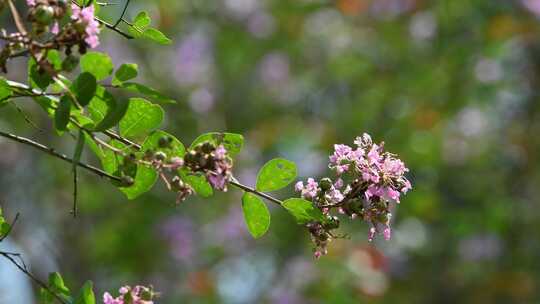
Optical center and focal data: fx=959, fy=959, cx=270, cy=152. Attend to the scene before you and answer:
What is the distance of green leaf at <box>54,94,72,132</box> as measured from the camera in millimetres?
1022

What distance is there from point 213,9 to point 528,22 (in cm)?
175

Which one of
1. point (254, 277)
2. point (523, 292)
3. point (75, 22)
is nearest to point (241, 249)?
point (254, 277)

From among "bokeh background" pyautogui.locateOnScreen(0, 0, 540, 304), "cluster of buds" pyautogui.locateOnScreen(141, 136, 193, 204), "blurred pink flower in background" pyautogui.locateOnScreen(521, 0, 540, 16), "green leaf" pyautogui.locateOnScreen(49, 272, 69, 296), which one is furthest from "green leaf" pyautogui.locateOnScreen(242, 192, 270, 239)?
"blurred pink flower in background" pyautogui.locateOnScreen(521, 0, 540, 16)

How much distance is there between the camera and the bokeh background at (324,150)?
4613mm

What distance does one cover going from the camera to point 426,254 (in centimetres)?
536

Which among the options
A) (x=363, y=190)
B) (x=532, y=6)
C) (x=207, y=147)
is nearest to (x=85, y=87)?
(x=207, y=147)

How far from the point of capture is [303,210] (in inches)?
46.9

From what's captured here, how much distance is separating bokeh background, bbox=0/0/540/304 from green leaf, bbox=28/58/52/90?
3300 mm

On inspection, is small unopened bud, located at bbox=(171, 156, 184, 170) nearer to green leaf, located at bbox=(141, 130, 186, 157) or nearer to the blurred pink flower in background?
green leaf, located at bbox=(141, 130, 186, 157)

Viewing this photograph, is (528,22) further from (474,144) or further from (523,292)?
(523,292)

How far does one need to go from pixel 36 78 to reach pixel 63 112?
0.08 metres

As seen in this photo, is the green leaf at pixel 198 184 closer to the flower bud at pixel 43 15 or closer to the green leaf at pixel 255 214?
the green leaf at pixel 255 214

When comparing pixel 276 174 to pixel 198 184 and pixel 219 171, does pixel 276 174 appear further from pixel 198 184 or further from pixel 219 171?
pixel 219 171

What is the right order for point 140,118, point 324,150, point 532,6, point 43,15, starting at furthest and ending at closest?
point 532,6, point 324,150, point 140,118, point 43,15
